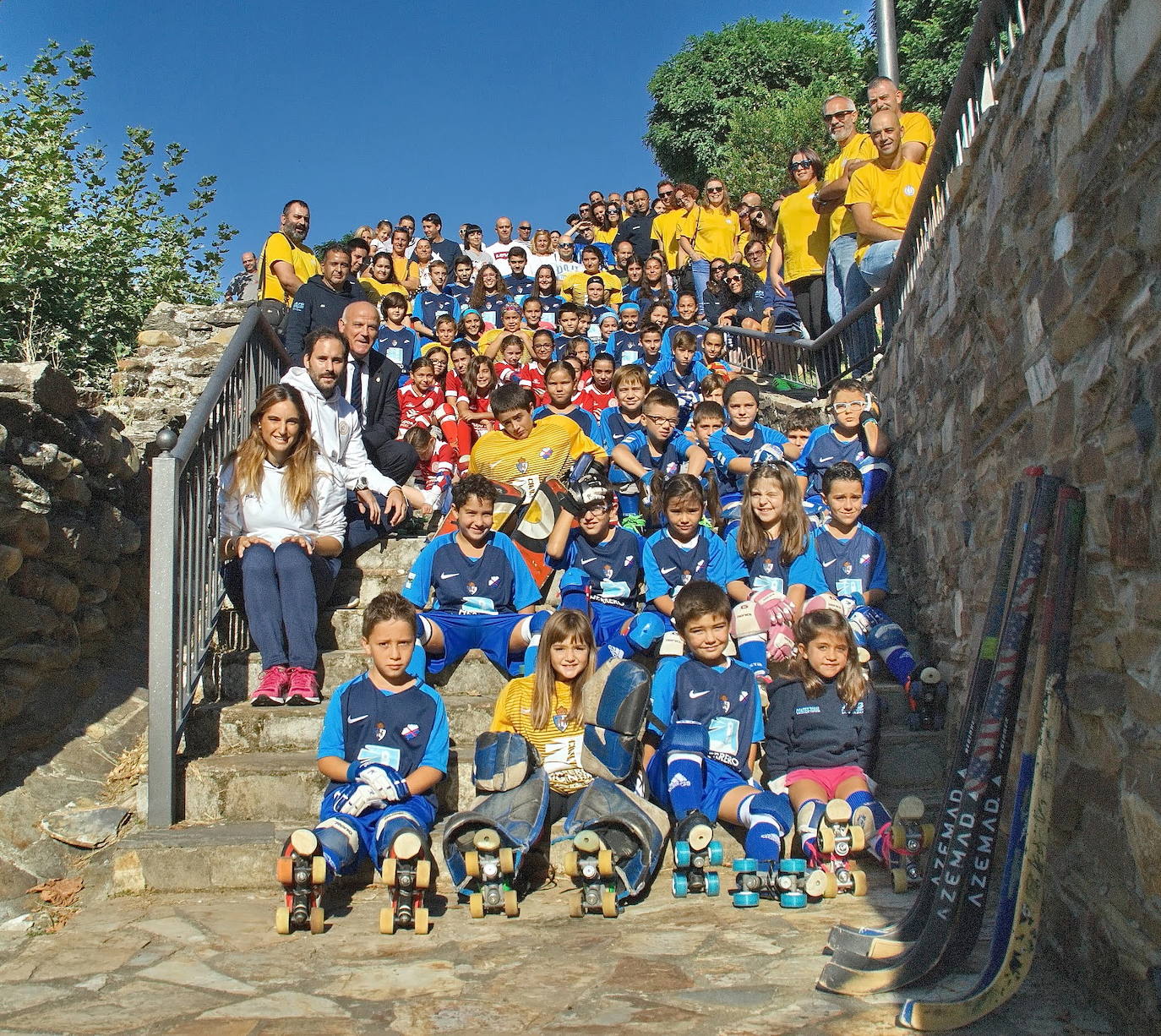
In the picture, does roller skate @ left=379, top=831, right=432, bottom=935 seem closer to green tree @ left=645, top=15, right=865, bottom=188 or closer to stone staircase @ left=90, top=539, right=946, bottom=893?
stone staircase @ left=90, top=539, right=946, bottom=893

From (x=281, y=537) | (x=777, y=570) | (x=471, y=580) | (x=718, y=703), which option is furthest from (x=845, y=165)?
(x=281, y=537)

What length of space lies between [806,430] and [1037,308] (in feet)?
13.8

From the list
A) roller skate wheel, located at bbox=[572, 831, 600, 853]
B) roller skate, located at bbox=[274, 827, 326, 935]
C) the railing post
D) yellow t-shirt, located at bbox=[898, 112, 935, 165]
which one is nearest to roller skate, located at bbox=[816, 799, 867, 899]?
roller skate wheel, located at bbox=[572, 831, 600, 853]

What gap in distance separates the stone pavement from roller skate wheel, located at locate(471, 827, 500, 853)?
0.76 feet

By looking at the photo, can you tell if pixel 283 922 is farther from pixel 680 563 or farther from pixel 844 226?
pixel 844 226

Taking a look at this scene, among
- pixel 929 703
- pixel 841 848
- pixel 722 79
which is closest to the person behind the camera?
Answer: pixel 841 848

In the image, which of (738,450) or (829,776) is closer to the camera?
(829,776)

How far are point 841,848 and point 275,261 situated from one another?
6.54 m

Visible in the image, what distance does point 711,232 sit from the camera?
12.0 metres

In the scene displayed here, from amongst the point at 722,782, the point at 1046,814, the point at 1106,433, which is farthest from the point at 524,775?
the point at 1106,433

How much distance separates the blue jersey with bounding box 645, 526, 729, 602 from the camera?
17.9ft

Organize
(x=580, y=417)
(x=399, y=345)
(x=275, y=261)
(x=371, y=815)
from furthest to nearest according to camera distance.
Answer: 1. (x=399, y=345)
2. (x=275, y=261)
3. (x=580, y=417)
4. (x=371, y=815)

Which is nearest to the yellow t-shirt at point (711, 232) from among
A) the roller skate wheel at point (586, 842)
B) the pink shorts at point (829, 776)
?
the pink shorts at point (829, 776)

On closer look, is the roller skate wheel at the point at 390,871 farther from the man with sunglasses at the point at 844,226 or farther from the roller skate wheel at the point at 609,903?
the man with sunglasses at the point at 844,226
